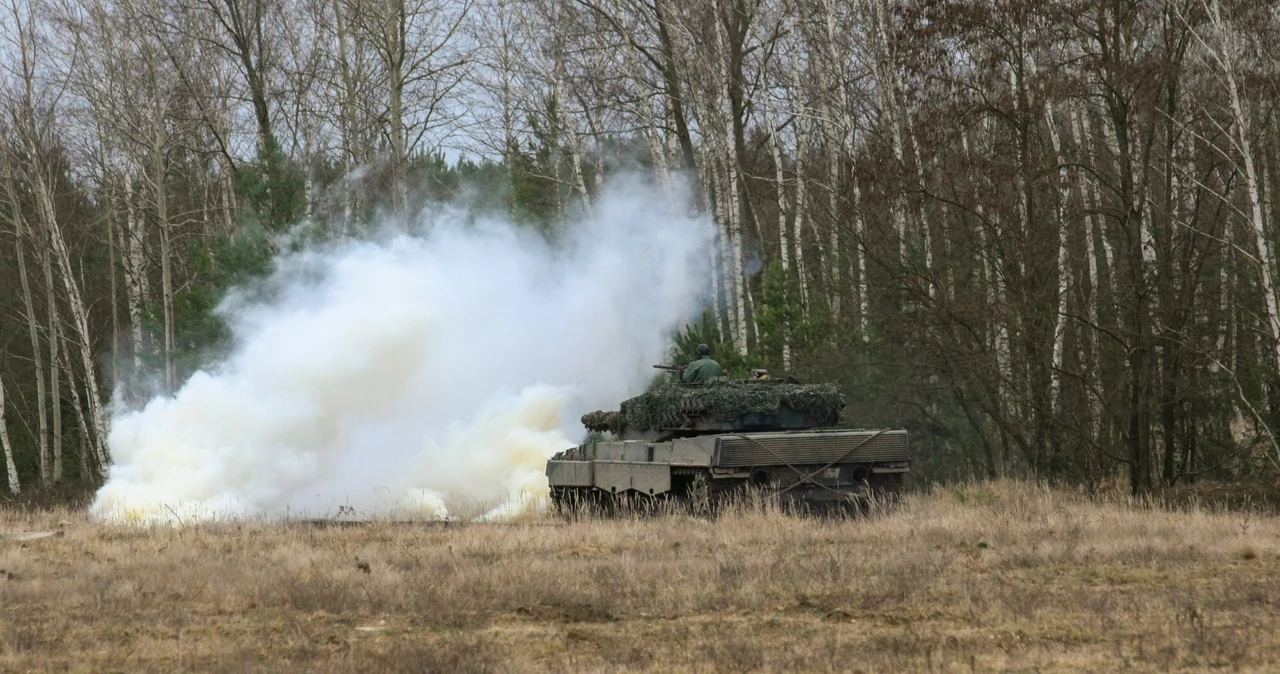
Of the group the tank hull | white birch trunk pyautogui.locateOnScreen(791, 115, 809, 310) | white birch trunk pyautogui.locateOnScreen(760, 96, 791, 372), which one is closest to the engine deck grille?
the tank hull

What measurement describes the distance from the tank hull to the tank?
0.01 m

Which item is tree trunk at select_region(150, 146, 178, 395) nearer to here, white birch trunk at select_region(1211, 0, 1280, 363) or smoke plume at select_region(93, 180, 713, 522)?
smoke plume at select_region(93, 180, 713, 522)

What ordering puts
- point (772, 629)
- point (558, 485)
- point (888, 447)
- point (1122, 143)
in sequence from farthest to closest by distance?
point (558, 485)
point (1122, 143)
point (888, 447)
point (772, 629)

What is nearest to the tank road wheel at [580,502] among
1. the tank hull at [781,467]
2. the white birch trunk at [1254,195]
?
the tank hull at [781,467]

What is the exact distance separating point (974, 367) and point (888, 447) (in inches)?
206

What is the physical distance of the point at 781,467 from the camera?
17547mm

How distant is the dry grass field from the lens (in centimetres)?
895

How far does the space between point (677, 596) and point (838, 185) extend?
15.9m

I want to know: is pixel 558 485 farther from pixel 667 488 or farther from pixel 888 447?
pixel 888 447

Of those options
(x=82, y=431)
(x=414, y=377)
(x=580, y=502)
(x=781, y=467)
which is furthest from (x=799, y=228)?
(x=82, y=431)

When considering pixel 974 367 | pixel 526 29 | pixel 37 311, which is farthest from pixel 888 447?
pixel 37 311

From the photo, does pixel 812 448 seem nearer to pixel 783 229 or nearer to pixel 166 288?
pixel 783 229

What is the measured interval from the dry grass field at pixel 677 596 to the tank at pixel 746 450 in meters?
0.75

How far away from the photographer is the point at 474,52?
35.2 m
